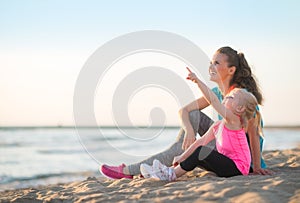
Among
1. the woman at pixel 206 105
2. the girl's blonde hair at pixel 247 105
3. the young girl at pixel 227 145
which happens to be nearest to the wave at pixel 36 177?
the woman at pixel 206 105

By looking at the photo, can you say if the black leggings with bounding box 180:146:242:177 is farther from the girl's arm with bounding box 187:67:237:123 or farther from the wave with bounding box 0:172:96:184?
the wave with bounding box 0:172:96:184

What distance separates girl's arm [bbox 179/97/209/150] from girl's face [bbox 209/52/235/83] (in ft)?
0.98

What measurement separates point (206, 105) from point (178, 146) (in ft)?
1.61

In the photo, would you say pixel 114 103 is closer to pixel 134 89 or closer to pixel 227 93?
pixel 134 89

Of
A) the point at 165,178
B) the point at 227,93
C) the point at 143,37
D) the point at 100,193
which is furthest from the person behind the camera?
the point at 143,37

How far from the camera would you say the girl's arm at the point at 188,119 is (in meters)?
3.86

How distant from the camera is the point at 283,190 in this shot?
272 centimetres

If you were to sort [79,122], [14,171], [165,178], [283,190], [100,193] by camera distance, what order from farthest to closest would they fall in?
[14,171] < [79,122] < [165,178] < [100,193] < [283,190]

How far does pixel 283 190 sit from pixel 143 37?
103 inches

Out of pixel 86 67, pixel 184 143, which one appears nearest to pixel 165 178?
pixel 184 143

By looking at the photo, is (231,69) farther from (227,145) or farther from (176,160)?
(176,160)

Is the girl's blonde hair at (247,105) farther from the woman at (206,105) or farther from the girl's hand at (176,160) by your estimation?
the girl's hand at (176,160)

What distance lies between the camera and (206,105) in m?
4.08

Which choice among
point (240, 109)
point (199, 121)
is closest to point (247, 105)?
point (240, 109)
